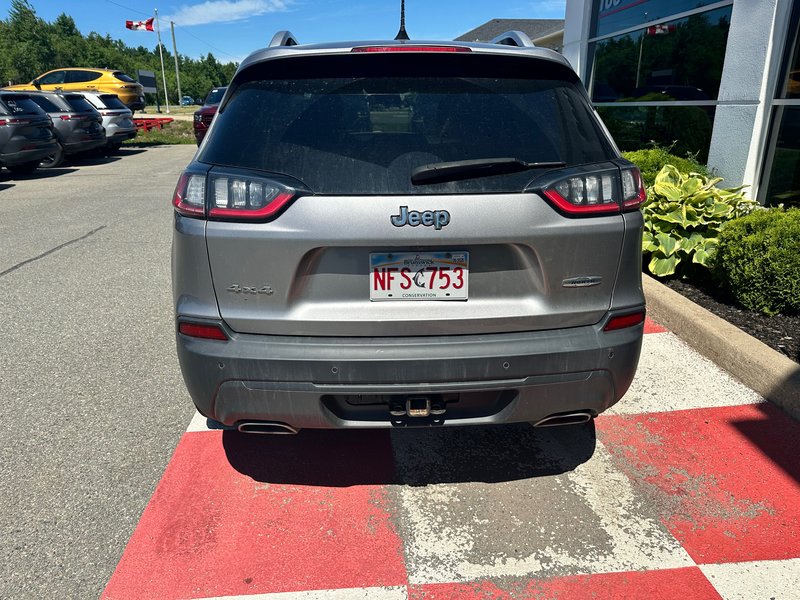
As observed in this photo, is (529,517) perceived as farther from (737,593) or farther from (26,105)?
(26,105)

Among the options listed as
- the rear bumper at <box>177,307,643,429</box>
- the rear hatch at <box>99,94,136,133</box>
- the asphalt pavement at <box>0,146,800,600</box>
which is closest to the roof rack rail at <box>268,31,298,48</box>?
the rear bumper at <box>177,307,643,429</box>

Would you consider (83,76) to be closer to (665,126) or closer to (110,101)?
(110,101)

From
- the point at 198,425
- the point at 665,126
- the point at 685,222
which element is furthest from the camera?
the point at 665,126

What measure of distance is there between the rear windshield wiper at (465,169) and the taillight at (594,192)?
0.43 ft

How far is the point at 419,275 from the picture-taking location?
87.7 inches

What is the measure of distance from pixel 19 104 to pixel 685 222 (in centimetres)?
1420

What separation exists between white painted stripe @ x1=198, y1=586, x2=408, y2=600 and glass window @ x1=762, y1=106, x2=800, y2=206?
Answer: 5.60 m

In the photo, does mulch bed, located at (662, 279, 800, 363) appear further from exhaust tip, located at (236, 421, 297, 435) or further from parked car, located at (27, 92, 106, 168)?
parked car, located at (27, 92, 106, 168)

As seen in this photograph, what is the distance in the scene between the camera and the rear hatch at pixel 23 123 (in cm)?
1307

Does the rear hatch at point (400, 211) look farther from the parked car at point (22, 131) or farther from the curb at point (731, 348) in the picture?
the parked car at point (22, 131)

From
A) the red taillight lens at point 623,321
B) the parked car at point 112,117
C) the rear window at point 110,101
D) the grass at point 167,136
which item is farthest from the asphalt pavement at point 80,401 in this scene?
the grass at point 167,136

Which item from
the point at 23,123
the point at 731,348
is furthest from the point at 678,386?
the point at 23,123

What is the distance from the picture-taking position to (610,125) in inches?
403

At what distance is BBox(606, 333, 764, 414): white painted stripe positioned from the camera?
3.52m
